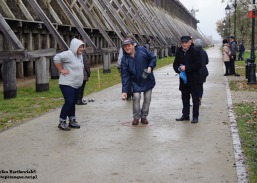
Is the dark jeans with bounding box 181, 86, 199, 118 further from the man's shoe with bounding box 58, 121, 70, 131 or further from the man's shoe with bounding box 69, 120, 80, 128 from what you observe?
the man's shoe with bounding box 58, 121, 70, 131

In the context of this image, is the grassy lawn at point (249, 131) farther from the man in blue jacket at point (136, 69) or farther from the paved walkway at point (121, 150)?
the man in blue jacket at point (136, 69)

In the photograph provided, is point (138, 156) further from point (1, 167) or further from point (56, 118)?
point (56, 118)

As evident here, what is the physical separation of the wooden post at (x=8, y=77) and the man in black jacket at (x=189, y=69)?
18.2 ft

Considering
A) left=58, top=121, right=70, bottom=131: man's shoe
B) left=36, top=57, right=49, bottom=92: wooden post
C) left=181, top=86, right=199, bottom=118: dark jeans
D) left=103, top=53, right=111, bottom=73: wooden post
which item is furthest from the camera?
left=103, top=53, right=111, bottom=73: wooden post

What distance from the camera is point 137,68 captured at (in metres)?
8.96

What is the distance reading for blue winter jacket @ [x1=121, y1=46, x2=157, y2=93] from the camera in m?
8.96

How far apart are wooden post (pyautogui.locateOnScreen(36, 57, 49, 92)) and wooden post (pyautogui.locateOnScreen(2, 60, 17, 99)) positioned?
155 centimetres

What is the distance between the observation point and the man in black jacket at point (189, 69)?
9312 mm

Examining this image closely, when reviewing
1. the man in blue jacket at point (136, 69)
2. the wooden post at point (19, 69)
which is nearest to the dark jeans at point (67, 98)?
the man in blue jacket at point (136, 69)

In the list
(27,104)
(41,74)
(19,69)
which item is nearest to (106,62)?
(19,69)

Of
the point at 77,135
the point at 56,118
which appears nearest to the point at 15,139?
the point at 77,135

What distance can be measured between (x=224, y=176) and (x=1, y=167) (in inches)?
106

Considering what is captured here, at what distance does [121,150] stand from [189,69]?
2.95m

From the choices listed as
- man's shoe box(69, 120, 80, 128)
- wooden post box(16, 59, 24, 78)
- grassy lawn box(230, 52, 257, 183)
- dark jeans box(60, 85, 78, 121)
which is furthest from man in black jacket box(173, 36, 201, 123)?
wooden post box(16, 59, 24, 78)
